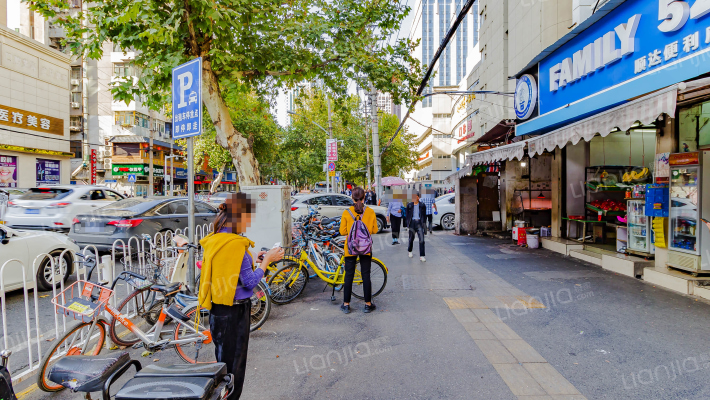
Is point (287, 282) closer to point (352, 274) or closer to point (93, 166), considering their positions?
point (352, 274)

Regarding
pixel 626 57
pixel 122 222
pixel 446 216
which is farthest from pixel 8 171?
pixel 626 57

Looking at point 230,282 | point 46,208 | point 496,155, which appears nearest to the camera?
point 230,282

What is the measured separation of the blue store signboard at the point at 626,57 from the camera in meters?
6.11

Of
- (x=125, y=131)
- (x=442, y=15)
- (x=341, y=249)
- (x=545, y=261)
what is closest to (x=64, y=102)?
(x=125, y=131)

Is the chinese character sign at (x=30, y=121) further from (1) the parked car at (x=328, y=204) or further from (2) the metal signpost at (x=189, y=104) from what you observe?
(2) the metal signpost at (x=189, y=104)

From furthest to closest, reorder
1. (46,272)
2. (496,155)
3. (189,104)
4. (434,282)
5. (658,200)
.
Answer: (496,155) → (434,282) → (658,200) → (46,272) → (189,104)

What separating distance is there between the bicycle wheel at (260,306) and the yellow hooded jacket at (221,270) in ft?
7.28

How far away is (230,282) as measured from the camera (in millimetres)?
2672

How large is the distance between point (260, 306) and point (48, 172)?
2590 cm

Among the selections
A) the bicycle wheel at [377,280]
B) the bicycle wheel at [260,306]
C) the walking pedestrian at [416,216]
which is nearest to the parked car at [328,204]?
the walking pedestrian at [416,216]

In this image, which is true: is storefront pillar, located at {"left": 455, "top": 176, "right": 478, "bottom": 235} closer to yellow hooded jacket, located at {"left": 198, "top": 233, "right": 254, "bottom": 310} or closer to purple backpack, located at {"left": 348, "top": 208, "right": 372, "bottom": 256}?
purple backpack, located at {"left": 348, "top": 208, "right": 372, "bottom": 256}

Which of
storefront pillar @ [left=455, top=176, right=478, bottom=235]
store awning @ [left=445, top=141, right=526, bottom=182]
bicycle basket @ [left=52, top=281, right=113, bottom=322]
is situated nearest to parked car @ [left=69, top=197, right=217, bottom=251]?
bicycle basket @ [left=52, top=281, right=113, bottom=322]

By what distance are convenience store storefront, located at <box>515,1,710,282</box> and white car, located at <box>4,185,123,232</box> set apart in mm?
12227

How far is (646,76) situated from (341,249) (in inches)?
249
